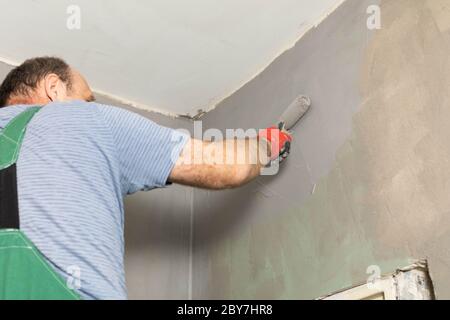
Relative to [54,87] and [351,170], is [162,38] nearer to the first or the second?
[54,87]

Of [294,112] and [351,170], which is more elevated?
[294,112]

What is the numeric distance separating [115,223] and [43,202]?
0.13 m

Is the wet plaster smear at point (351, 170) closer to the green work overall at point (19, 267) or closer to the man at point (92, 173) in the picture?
the man at point (92, 173)

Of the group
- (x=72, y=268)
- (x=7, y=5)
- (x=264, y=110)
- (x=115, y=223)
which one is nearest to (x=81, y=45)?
(x=7, y=5)

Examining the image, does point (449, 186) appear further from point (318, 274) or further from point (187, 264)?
point (187, 264)

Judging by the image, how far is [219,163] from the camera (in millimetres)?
1187

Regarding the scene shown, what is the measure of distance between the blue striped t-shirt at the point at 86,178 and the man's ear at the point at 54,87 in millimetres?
156

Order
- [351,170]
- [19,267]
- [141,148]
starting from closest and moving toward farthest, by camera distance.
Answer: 1. [19,267]
2. [141,148]
3. [351,170]

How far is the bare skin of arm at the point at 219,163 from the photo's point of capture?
Result: 1107mm

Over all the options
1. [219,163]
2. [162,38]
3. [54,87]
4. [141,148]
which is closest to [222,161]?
[219,163]

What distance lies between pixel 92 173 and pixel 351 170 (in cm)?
67

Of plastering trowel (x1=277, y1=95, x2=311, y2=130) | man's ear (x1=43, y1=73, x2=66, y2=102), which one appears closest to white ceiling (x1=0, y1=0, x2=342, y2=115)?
plastering trowel (x1=277, y1=95, x2=311, y2=130)

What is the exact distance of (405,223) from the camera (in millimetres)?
1156
